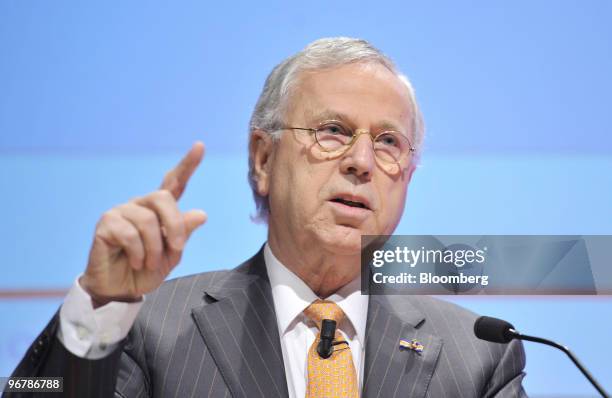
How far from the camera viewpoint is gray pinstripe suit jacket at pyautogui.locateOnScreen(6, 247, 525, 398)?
1.91m

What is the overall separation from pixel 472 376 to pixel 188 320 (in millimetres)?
779

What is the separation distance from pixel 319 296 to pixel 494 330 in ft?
2.09

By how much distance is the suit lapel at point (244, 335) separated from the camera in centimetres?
191

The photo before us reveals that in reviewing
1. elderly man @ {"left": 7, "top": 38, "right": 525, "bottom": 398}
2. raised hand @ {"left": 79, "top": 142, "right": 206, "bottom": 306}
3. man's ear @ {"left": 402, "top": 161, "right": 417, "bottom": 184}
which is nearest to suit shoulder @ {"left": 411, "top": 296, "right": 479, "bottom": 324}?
elderly man @ {"left": 7, "top": 38, "right": 525, "bottom": 398}

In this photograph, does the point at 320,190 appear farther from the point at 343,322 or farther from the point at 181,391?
the point at 181,391

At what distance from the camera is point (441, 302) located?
2350 mm

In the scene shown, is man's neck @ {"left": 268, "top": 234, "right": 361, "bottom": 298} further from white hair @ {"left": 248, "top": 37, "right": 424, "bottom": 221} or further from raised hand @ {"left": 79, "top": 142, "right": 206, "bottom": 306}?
raised hand @ {"left": 79, "top": 142, "right": 206, "bottom": 306}

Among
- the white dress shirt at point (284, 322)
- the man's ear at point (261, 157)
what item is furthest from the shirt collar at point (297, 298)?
the man's ear at point (261, 157)

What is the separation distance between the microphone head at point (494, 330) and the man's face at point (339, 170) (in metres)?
0.48

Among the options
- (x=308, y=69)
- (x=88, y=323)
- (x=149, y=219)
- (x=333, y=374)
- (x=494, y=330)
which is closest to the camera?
(x=149, y=219)

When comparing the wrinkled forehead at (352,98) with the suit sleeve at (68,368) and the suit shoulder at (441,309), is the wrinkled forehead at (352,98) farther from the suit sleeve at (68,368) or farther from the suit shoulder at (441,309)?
the suit sleeve at (68,368)

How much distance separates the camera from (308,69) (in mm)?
2273

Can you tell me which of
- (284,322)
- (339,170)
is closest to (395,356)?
(284,322)

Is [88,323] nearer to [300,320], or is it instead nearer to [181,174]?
[181,174]
